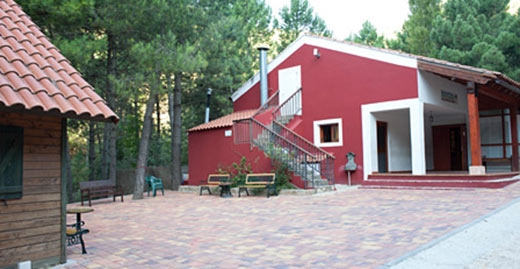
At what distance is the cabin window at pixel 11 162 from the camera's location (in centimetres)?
450

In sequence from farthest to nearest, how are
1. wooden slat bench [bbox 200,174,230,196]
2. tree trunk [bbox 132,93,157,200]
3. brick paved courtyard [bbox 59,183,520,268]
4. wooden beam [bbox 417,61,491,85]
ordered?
wooden slat bench [bbox 200,174,230,196]
tree trunk [bbox 132,93,157,200]
wooden beam [bbox 417,61,491,85]
brick paved courtyard [bbox 59,183,520,268]

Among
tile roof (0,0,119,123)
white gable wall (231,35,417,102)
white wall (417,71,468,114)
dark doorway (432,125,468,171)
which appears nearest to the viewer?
tile roof (0,0,119,123)

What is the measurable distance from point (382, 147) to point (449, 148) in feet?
14.9

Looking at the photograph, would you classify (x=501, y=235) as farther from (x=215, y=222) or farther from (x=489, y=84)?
(x=489, y=84)

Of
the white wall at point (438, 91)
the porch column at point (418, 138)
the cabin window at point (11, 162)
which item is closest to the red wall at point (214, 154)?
the porch column at point (418, 138)

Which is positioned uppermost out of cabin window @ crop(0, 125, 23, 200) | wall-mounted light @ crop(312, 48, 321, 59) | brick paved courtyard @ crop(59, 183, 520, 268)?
wall-mounted light @ crop(312, 48, 321, 59)

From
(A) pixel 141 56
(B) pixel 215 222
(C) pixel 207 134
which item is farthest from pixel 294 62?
(B) pixel 215 222

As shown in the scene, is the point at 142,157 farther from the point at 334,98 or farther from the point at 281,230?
the point at 281,230

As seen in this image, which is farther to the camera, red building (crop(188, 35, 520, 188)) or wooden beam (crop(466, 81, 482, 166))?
red building (crop(188, 35, 520, 188))

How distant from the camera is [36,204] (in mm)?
4879

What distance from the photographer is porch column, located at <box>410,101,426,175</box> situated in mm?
13312

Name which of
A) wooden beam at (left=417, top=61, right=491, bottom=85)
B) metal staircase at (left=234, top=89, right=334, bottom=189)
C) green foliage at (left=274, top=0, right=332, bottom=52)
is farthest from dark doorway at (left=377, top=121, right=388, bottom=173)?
green foliage at (left=274, top=0, right=332, bottom=52)

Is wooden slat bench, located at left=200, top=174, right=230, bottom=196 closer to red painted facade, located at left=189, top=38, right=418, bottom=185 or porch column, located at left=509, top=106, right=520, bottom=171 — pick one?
red painted facade, located at left=189, top=38, right=418, bottom=185

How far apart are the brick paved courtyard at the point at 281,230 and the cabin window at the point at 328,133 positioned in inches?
170
